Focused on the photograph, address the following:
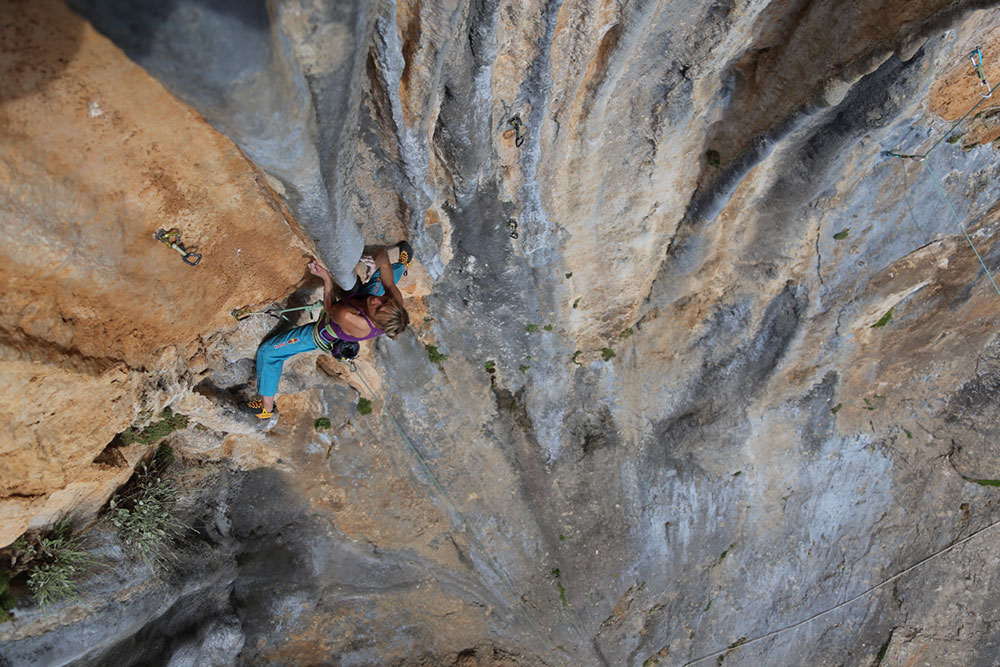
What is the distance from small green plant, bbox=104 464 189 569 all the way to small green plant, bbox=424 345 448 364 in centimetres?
255

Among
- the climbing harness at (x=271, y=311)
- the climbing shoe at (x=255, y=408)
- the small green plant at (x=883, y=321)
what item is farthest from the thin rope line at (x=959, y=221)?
the climbing shoe at (x=255, y=408)

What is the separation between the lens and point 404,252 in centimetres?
484

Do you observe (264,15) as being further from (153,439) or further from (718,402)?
(718,402)

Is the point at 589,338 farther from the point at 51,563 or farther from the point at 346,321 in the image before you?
the point at 51,563

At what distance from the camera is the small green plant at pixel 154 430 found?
4660 mm

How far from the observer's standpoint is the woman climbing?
4.20 m

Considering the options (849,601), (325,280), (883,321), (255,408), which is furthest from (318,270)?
(849,601)

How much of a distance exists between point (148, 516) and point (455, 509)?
3014 millimetres

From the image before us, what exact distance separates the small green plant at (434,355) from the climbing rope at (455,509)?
2.19 feet

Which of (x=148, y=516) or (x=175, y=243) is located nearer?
(x=175, y=243)

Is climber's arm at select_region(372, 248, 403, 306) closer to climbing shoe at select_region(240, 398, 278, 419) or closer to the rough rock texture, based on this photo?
the rough rock texture

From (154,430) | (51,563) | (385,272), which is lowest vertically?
(51,563)

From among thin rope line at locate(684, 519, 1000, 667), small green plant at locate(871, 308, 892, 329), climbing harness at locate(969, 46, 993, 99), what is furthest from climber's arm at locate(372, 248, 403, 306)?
thin rope line at locate(684, 519, 1000, 667)

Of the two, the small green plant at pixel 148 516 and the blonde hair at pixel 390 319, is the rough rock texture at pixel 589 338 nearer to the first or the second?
the small green plant at pixel 148 516
